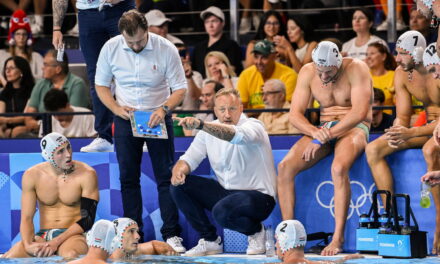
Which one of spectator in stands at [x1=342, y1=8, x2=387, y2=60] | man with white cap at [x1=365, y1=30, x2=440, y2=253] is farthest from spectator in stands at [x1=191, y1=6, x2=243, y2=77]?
man with white cap at [x1=365, y1=30, x2=440, y2=253]

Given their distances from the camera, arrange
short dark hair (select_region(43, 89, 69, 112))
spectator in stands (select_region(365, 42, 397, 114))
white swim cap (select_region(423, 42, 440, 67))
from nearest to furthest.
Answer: white swim cap (select_region(423, 42, 440, 67))
spectator in stands (select_region(365, 42, 397, 114))
short dark hair (select_region(43, 89, 69, 112))

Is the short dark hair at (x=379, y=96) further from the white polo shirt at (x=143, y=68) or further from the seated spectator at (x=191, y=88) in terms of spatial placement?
the white polo shirt at (x=143, y=68)

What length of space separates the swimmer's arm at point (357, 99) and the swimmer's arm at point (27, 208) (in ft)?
8.83

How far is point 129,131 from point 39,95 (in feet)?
10.3

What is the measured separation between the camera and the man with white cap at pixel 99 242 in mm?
8008

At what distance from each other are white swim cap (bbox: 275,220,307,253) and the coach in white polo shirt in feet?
4.83

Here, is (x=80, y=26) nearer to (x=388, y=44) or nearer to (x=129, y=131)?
(x=129, y=131)

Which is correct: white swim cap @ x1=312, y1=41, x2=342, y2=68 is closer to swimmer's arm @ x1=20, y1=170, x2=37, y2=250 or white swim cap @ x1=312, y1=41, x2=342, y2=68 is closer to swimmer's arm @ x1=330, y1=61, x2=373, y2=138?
swimmer's arm @ x1=330, y1=61, x2=373, y2=138

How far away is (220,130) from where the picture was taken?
8516 millimetres

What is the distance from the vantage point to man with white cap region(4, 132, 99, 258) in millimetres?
8914

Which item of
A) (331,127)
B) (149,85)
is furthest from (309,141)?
(149,85)

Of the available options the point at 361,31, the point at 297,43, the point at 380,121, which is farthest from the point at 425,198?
the point at 297,43

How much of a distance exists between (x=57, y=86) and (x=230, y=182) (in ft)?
11.7

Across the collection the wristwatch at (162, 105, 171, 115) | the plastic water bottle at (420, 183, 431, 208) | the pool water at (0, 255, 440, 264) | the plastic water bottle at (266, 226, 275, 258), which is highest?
the wristwatch at (162, 105, 171, 115)
